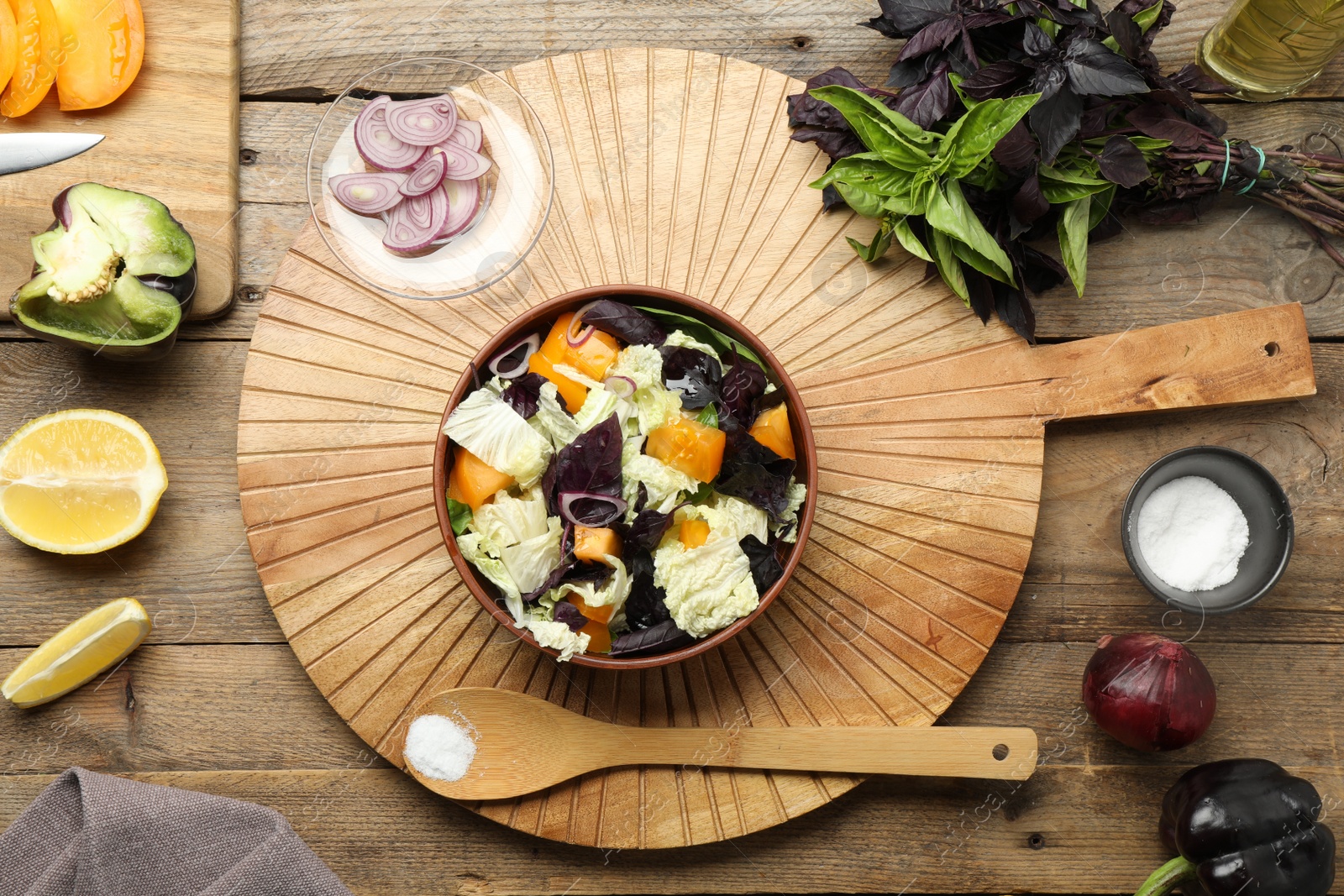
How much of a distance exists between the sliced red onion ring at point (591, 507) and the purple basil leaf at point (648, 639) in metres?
0.21

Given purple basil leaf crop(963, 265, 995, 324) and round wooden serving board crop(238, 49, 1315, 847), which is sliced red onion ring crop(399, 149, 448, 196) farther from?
purple basil leaf crop(963, 265, 995, 324)

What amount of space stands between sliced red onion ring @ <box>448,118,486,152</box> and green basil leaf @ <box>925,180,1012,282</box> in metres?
0.88

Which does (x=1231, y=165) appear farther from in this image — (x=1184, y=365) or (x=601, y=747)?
(x=601, y=747)

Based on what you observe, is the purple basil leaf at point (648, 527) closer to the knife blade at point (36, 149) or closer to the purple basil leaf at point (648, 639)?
the purple basil leaf at point (648, 639)

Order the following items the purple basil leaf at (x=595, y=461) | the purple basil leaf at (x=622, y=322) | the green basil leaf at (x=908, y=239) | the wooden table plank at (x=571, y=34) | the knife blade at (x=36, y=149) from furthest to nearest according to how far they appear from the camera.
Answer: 1. the wooden table plank at (x=571, y=34)
2. the knife blade at (x=36, y=149)
3. the green basil leaf at (x=908, y=239)
4. the purple basil leaf at (x=622, y=322)
5. the purple basil leaf at (x=595, y=461)

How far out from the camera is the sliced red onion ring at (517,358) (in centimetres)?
165

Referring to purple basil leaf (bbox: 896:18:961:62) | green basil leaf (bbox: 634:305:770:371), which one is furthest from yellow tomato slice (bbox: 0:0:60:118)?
purple basil leaf (bbox: 896:18:961:62)

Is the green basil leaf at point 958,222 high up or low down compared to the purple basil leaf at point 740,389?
up

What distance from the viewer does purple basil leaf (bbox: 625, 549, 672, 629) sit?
157cm

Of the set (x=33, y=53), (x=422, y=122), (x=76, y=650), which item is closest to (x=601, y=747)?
(x=76, y=650)

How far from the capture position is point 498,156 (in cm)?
179

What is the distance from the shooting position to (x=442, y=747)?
1.74 metres

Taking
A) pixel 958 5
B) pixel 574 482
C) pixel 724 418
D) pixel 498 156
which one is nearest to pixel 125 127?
pixel 498 156

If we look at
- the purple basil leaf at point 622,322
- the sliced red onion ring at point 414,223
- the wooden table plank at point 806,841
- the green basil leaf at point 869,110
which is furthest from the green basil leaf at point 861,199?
the wooden table plank at point 806,841
